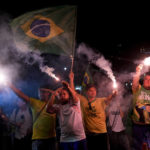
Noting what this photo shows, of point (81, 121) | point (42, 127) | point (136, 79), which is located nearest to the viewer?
point (81, 121)

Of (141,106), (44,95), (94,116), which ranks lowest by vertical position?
(94,116)

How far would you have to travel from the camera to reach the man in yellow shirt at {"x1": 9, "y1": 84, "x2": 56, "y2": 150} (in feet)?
13.4

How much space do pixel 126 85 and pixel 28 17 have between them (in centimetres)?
515

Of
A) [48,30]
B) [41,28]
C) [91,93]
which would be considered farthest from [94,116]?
[41,28]

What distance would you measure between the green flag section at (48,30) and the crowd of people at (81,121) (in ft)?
3.47

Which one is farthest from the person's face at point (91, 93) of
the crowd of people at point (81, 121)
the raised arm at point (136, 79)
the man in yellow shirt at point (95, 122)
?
the raised arm at point (136, 79)

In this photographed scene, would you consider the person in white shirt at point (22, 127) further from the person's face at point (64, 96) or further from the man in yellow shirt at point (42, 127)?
the person's face at point (64, 96)

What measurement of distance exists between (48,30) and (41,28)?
8.7 inches

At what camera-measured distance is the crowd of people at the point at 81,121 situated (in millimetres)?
3688

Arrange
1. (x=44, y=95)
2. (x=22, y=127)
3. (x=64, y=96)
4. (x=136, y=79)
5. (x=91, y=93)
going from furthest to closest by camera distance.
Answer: (x=22, y=127)
(x=91, y=93)
(x=44, y=95)
(x=136, y=79)
(x=64, y=96)

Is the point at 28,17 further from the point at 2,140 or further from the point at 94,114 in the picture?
the point at 2,140

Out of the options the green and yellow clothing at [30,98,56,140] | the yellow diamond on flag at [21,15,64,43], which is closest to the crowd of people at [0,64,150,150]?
the green and yellow clothing at [30,98,56,140]

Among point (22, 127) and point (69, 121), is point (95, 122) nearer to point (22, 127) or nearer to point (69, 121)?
point (69, 121)

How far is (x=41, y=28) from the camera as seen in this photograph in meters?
4.80
